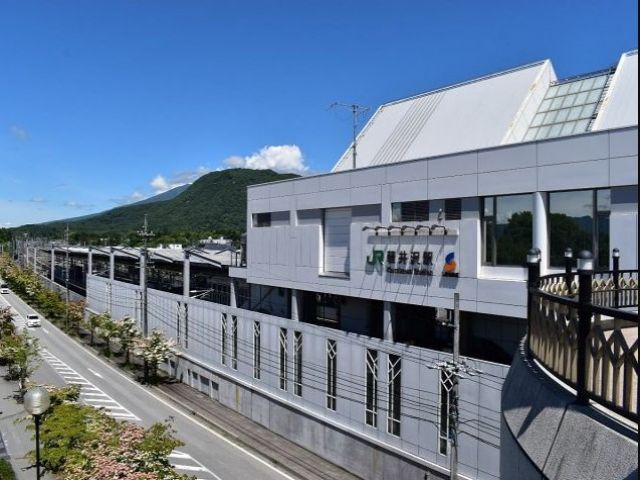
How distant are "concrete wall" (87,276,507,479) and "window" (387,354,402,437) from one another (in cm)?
20

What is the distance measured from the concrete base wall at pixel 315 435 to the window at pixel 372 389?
956mm

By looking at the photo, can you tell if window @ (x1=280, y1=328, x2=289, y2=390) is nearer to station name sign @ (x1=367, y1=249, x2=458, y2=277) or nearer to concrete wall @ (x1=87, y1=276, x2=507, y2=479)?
concrete wall @ (x1=87, y1=276, x2=507, y2=479)

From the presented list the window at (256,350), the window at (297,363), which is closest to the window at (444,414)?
the window at (297,363)

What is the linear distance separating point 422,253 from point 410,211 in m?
1.95

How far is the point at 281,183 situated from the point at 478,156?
1164cm

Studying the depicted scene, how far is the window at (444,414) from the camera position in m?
16.9

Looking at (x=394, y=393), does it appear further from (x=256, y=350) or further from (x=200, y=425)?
(x=200, y=425)

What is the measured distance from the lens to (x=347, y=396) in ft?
69.1

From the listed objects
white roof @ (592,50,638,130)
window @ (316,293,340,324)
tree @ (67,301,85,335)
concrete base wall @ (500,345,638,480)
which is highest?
white roof @ (592,50,638,130)

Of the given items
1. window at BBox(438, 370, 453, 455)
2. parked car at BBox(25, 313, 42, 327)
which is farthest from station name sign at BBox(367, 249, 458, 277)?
parked car at BBox(25, 313, 42, 327)

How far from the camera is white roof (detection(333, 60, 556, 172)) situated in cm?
2195

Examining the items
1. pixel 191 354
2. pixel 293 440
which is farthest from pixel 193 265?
pixel 293 440

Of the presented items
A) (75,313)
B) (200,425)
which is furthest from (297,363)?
(75,313)

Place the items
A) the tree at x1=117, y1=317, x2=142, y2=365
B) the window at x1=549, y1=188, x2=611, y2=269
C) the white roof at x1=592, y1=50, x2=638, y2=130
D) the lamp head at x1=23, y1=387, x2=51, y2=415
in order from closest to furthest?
the lamp head at x1=23, y1=387, x2=51, y2=415 < the window at x1=549, y1=188, x2=611, y2=269 < the white roof at x1=592, y1=50, x2=638, y2=130 < the tree at x1=117, y1=317, x2=142, y2=365
